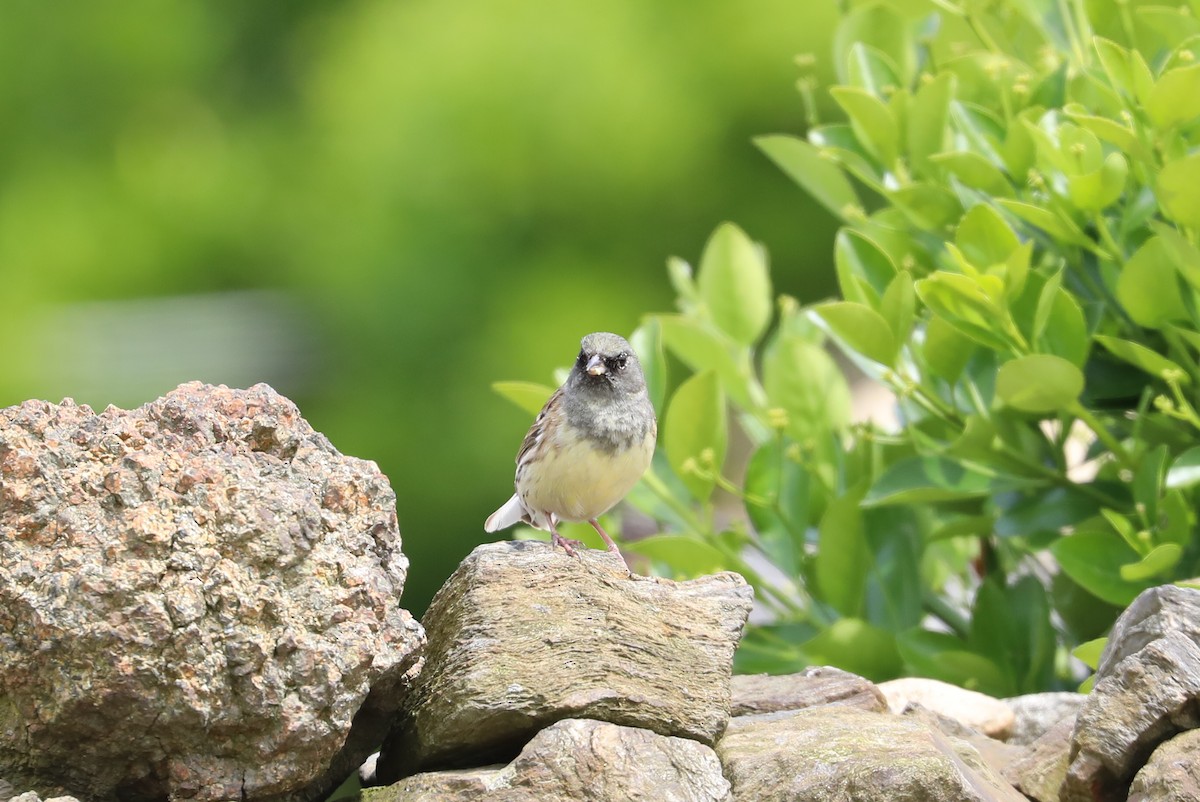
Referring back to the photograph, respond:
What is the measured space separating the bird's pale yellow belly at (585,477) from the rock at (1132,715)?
3.16ft

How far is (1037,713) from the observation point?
7.60 feet

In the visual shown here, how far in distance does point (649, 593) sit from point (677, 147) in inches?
169

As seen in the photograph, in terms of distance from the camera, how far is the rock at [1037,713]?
230cm

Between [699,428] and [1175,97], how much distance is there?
967 mm

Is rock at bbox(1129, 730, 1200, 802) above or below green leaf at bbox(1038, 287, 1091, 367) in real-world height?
below

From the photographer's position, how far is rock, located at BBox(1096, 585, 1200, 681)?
1.87 meters

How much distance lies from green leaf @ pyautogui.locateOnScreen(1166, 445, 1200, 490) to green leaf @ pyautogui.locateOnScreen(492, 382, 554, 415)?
3.58 feet

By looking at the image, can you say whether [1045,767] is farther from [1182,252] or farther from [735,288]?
[735,288]

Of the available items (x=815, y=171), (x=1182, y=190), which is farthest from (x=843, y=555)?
(x=1182, y=190)

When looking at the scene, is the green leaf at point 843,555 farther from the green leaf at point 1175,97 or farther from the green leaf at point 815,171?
the green leaf at point 1175,97

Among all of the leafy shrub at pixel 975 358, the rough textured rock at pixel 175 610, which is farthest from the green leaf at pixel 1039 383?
the rough textured rock at pixel 175 610

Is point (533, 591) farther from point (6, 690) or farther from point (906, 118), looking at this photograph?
point (906, 118)

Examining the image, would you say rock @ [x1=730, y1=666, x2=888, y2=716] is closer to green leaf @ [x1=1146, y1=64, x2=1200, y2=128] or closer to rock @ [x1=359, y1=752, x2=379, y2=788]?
rock @ [x1=359, y1=752, x2=379, y2=788]

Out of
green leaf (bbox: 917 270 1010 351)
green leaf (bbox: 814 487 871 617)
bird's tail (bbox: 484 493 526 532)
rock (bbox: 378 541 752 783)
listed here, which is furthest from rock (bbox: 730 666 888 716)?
bird's tail (bbox: 484 493 526 532)
